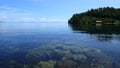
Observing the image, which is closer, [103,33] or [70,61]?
[70,61]

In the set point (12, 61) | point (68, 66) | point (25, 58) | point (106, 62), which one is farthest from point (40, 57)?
point (106, 62)

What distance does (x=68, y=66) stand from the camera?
2691 cm

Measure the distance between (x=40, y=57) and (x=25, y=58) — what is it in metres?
2.36

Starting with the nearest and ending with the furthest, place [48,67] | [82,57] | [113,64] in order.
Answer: [48,67]
[113,64]
[82,57]

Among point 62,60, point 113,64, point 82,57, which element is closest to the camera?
point 113,64

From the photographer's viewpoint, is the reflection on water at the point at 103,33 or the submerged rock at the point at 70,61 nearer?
the submerged rock at the point at 70,61

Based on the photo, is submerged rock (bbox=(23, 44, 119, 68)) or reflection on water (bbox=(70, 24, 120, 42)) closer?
submerged rock (bbox=(23, 44, 119, 68))

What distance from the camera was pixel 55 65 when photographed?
27.3 meters

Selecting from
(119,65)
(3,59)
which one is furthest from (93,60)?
(3,59)

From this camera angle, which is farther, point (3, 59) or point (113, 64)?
point (3, 59)

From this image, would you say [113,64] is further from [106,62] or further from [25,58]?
[25,58]


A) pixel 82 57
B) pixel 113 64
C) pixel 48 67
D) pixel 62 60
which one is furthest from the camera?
pixel 82 57

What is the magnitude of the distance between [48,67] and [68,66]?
260 cm

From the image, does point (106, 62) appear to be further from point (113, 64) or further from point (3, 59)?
point (3, 59)
